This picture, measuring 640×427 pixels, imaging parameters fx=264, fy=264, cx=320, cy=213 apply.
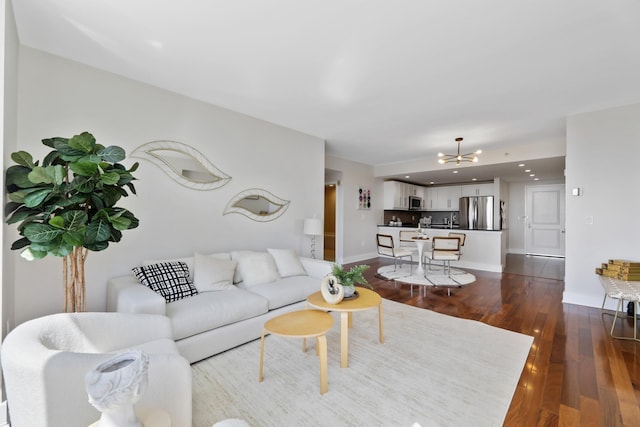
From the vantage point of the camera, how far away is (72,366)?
1.09 meters

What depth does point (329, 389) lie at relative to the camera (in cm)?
191

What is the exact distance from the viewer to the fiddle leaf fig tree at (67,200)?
58.3 inches

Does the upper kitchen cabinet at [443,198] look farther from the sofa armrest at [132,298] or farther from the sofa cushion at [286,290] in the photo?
the sofa armrest at [132,298]

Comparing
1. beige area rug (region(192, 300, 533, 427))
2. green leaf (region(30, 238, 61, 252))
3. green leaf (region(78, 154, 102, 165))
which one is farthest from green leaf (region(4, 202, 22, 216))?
beige area rug (region(192, 300, 533, 427))

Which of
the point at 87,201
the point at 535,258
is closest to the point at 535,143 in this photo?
the point at 535,258

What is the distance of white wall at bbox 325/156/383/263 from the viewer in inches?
255

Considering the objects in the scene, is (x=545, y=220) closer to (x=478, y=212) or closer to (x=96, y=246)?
(x=478, y=212)

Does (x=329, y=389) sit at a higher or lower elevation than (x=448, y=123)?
lower

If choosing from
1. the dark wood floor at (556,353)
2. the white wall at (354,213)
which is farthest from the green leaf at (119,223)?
the white wall at (354,213)

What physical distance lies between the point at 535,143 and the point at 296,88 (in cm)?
482

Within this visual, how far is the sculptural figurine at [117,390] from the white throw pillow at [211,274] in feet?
5.94

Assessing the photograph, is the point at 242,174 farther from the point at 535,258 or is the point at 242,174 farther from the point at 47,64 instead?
the point at 535,258

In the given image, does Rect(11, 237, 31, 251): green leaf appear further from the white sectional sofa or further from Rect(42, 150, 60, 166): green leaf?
the white sectional sofa

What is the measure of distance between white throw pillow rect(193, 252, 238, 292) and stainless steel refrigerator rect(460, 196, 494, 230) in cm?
705
